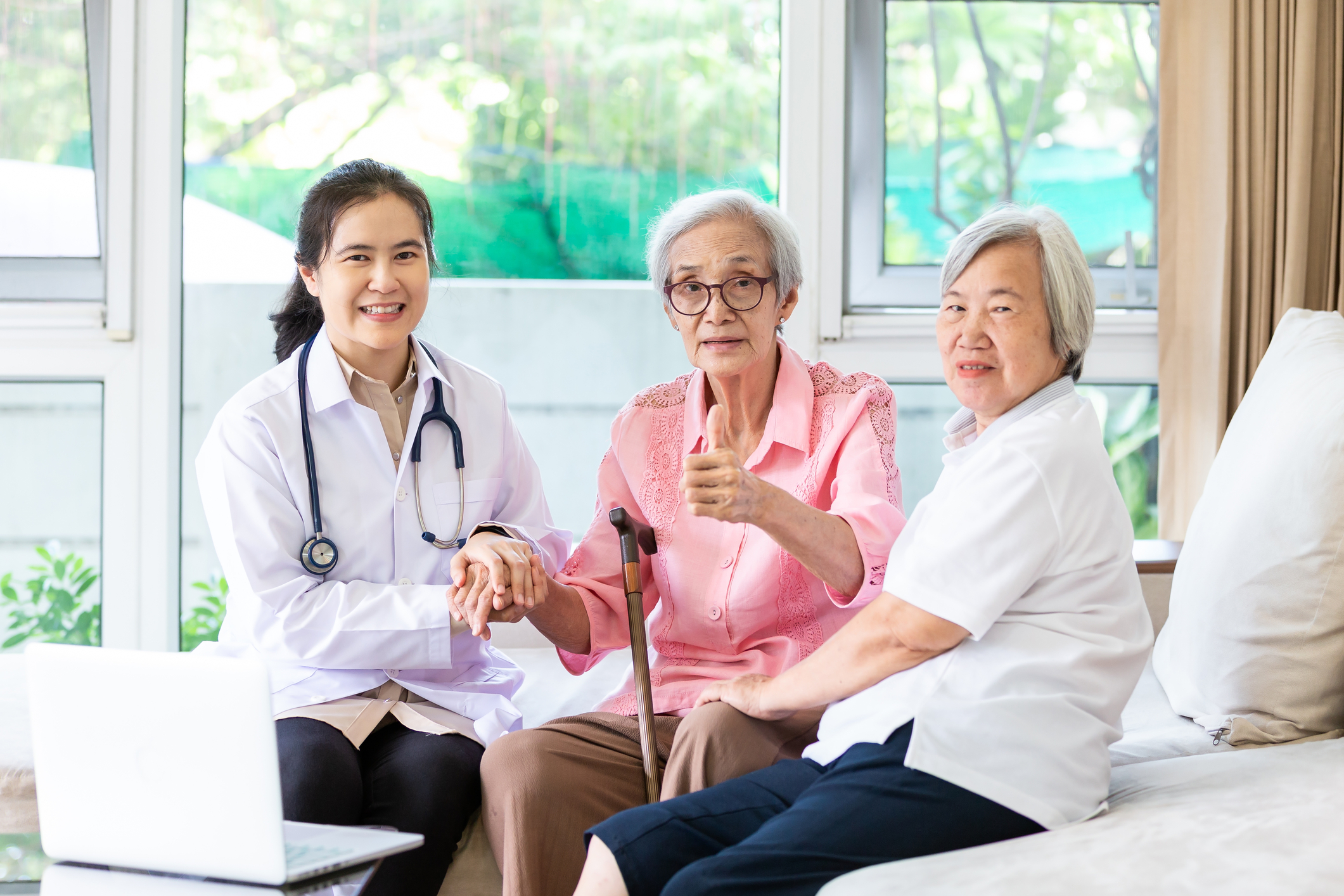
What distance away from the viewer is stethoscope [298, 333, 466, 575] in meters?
1.74

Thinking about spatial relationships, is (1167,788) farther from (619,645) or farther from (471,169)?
(471,169)

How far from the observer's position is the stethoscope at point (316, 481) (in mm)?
1741

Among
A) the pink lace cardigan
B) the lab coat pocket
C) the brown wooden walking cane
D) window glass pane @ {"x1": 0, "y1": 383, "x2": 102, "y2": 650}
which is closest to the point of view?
the brown wooden walking cane

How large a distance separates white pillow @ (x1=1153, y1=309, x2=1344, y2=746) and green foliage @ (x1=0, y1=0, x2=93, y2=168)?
2.93 metres

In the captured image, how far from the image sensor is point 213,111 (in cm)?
304

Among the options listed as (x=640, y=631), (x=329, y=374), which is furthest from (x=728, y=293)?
(x=329, y=374)

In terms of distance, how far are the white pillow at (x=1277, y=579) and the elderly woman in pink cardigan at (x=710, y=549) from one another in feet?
1.67

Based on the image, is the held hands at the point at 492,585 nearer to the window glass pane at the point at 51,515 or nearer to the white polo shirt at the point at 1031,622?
the white polo shirt at the point at 1031,622

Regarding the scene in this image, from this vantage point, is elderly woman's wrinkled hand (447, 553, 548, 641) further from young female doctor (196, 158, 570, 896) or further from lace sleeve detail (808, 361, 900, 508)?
lace sleeve detail (808, 361, 900, 508)

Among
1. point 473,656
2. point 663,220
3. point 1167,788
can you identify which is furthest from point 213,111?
point 1167,788

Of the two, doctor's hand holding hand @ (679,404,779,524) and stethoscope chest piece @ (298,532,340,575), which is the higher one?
doctor's hand holding hand @ (679,404,779,524)

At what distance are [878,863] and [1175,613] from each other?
3.07ft

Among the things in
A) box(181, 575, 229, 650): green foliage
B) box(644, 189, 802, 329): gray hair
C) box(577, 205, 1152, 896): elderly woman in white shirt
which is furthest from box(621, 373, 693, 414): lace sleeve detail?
box(181, 575, 229, 650): green foliage

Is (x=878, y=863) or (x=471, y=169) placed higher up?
(x=471, y=169)
